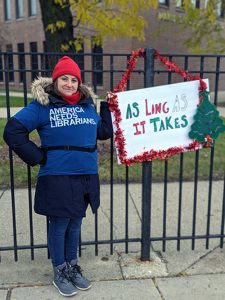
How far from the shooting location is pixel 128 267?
11.0 ft

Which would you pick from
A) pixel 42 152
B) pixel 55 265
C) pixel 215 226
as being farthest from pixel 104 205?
pixel 42 152

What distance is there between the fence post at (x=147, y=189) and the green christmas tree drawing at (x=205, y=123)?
1.45 ft

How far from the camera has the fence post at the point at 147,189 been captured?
10.2ft

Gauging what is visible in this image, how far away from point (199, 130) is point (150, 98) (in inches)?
19.8

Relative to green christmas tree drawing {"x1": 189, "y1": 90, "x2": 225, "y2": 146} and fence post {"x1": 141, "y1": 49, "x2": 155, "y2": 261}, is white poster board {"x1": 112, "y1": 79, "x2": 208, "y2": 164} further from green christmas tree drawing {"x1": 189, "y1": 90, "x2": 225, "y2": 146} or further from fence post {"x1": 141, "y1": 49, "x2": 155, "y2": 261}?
fence post {"x1": 141, "y1": 49, "x2": 155, "y2": 261}

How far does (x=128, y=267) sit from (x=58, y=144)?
1308 millimetres

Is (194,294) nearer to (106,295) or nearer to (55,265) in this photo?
(106,295)

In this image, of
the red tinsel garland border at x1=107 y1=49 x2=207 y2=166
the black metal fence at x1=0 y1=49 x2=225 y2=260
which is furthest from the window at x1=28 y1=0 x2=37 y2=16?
the red tinsel garland border at x1=107 y1=49 x2=207 y2=166

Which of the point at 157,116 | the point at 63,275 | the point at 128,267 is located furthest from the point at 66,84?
the point at 128,267

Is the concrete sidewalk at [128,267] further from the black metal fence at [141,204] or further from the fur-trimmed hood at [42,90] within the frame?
the fur-trimmed hood at [42,90]

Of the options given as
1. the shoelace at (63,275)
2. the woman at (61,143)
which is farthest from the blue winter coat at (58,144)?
the shoelace at (63,275)

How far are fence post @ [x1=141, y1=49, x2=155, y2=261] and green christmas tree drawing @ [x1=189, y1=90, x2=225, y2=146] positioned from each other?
44cm

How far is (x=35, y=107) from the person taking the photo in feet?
8.88

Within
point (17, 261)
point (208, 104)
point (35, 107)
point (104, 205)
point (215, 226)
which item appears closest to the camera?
point (35, 107)
